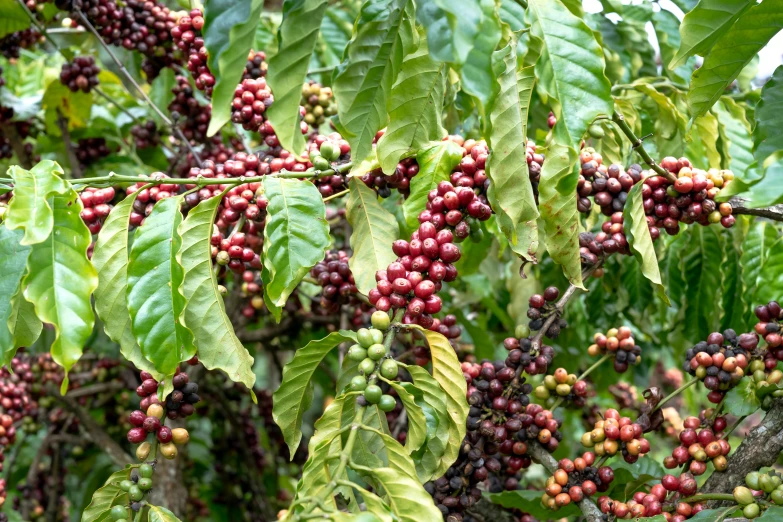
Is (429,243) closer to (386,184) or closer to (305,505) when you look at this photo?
(386,184)

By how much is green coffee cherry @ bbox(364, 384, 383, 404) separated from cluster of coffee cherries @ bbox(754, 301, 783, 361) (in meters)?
0.96

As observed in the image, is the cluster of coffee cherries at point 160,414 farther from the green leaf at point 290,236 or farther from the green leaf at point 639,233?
the green leaf at point 639,233

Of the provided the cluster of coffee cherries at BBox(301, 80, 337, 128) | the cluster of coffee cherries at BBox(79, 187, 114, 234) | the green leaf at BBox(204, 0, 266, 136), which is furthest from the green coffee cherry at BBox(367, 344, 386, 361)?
the cluster of coffee cherries at BBox(301, 80, 337, 128)

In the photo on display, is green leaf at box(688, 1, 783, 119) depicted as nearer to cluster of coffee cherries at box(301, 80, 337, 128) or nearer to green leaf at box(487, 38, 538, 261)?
green leaf at box(487, 38, 538, 261)

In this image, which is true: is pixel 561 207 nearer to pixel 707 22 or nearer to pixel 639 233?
pixel 639 233

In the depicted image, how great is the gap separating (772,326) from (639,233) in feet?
1.34

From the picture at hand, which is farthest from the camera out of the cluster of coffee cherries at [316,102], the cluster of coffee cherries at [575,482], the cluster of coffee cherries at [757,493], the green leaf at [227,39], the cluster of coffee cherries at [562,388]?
the cluster of coffee cherries at [316,102]

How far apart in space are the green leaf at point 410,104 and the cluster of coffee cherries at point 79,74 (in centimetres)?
172

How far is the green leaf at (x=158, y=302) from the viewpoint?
1.41 metres

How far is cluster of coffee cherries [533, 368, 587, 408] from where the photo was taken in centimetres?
189

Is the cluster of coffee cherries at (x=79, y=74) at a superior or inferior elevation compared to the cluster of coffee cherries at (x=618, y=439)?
superior

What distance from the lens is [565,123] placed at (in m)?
1.34

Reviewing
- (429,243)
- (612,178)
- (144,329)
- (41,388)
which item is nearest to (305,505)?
(144,329)

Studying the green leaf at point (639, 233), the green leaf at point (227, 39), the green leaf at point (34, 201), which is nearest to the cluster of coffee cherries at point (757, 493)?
the green leaf at point (639, 233)
